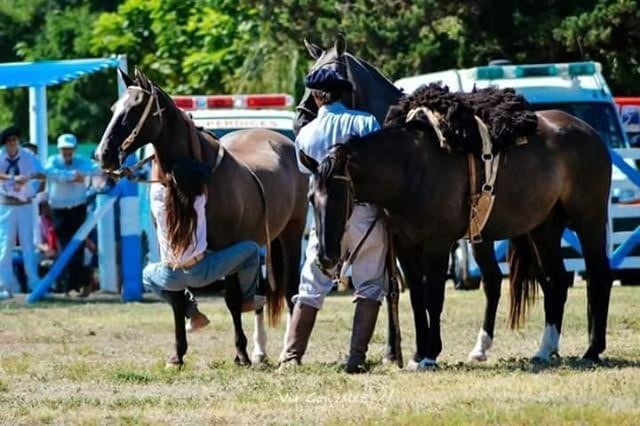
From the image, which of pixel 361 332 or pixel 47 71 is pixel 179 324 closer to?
pixel 361 332

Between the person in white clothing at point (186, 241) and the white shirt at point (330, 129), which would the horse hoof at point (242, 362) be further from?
the white shirt at point (330, 129)

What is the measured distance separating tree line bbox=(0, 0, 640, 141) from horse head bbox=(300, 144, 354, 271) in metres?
15.5

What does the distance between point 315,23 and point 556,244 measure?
16447 millimetres

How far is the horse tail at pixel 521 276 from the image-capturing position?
13973mm

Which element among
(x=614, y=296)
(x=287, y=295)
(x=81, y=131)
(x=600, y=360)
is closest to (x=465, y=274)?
(x=614, y=296)

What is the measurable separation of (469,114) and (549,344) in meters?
1.85

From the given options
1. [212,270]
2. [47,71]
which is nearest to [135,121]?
[212,270]

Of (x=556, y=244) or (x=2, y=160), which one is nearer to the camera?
(x=556, y=244)

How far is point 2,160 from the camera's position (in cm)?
2239

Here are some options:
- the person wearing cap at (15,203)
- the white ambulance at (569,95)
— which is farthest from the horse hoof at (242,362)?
the person wearing cap at (15,203)

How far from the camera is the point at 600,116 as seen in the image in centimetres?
2208

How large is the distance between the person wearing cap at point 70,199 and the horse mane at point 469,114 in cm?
1044

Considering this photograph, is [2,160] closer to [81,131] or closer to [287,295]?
[287,295]

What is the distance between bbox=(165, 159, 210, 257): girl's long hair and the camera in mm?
12922
